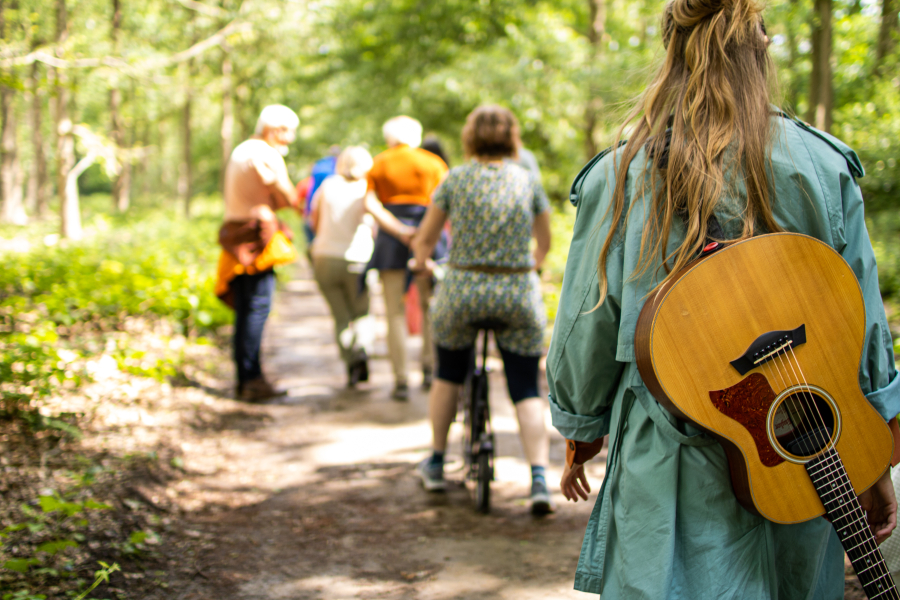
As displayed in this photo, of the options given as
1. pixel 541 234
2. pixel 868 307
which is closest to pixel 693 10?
pixel 868 307

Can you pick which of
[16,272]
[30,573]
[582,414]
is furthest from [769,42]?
[16,272]

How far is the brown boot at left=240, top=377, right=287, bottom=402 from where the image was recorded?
608 centimetres

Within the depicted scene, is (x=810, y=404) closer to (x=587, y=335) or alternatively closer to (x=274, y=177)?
(x=587, y=335)

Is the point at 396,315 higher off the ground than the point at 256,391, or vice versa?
the point at 396,315

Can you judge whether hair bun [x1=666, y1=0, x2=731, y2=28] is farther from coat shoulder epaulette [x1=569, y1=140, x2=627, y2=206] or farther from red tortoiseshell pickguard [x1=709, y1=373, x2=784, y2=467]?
red tortoiseshell pickguard [x1=709, y1=373, x2=784, y2=467]

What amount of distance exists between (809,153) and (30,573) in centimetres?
309

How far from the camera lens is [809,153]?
1.65m

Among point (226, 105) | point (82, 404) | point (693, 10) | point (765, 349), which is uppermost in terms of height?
point (226, 105)

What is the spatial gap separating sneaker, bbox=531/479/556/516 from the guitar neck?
2419mm

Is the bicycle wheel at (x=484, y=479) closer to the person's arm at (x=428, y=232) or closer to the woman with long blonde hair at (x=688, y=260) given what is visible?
the person's arm at (x=428, y=232)

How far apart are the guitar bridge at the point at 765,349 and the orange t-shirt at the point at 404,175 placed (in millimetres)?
4551

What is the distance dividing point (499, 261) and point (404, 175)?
2323mm

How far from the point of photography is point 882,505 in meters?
1.71

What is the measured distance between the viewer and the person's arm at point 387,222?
5535 mm
